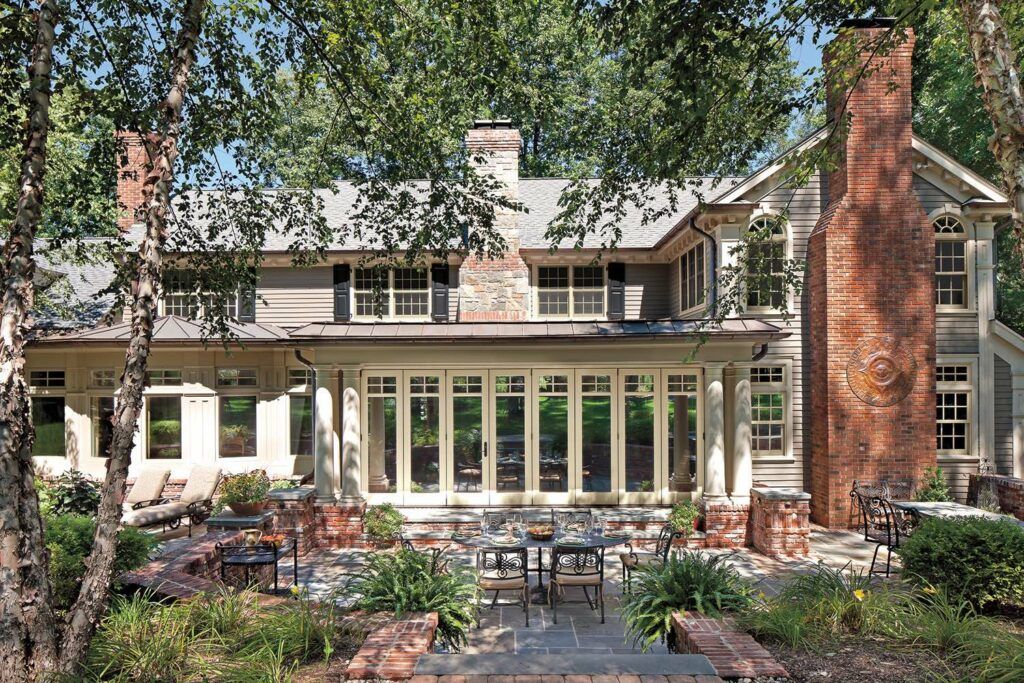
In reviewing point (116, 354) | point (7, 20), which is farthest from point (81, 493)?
point (7, 20)

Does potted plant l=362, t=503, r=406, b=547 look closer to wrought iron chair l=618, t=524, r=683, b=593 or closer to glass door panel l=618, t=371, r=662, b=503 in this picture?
wrought iron chair l=618, t=524, r=683, b=593

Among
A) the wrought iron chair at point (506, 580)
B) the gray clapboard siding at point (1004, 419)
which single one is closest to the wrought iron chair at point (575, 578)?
the wrought iron chair at point (506, 580)

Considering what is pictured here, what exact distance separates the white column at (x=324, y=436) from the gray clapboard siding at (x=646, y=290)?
781 centimetres

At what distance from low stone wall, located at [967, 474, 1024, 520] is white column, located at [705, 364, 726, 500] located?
5.98 m

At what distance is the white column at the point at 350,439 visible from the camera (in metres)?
10.3

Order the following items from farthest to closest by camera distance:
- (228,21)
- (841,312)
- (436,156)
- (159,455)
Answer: (159,455) < (841,312) < (436,156) < (228,21)

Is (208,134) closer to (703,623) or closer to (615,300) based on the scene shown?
(703,623)

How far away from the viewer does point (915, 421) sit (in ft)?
37.5

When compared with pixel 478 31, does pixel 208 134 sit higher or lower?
lower

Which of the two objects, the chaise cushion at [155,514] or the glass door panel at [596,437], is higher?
the glass door panel at [596,437]

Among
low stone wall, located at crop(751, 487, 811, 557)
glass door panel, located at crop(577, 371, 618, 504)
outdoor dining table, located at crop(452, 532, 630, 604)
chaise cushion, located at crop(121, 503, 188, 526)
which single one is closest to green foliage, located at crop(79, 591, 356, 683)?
outdoor dining table, located at crop(452, 532, 630, 604)

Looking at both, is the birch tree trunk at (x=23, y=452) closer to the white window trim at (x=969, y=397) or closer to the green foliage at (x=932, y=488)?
the green foliage at (x=932, y=488)

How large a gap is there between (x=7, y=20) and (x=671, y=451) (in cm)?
1102

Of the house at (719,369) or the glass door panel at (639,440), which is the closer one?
the house at (719,369)
